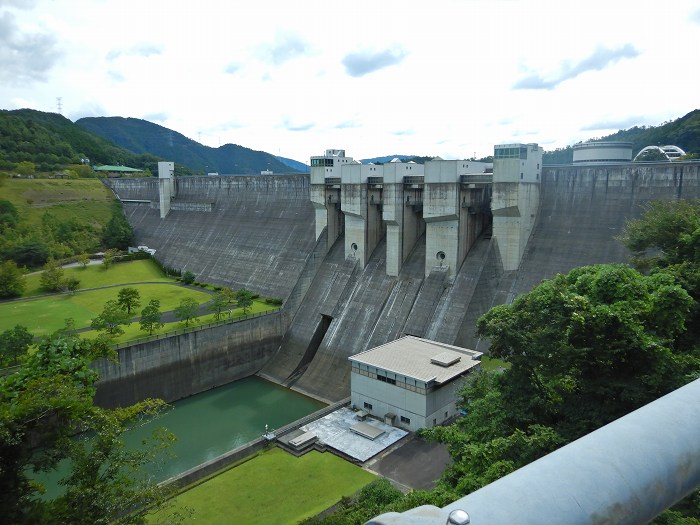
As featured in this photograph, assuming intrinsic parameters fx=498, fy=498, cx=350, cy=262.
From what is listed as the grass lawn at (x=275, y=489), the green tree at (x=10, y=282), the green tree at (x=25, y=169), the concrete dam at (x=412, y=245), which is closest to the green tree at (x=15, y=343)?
the concrete dam at (x=412, y=245)

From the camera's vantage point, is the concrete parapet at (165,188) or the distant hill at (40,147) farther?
the distant hill at (40,147)

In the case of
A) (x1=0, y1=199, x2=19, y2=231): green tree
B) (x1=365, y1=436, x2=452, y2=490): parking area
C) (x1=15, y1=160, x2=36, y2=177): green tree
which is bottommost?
(x1=365, y1=436, x2=452, y2=490): parking area

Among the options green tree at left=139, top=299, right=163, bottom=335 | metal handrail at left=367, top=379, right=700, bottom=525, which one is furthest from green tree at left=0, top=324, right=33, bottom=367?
metal handrail at left=367, top=379, right=700, bottom=525

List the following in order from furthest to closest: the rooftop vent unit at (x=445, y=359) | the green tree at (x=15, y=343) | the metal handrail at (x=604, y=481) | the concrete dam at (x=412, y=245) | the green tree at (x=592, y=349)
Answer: the concrete dam at (x=412, y=245)
the green tree at (x=15, y=343)
the rooftop vent unit at (x=445, y=359)
the green tree at (x=592, y=349)
the metal handrail at (x=604, y=481)

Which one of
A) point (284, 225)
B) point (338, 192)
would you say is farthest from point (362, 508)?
point (284, 225)

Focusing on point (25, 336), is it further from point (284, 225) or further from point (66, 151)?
point (66, 151)

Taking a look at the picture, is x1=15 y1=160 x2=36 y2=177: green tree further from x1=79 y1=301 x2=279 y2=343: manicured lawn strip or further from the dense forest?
the dense forest

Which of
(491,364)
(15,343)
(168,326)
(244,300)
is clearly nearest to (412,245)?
(491,364)

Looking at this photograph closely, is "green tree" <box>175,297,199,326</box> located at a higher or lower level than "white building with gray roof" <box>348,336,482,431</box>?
higher

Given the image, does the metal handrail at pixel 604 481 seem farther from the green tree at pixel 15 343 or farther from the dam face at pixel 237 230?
the dam face at pixel 237 230
